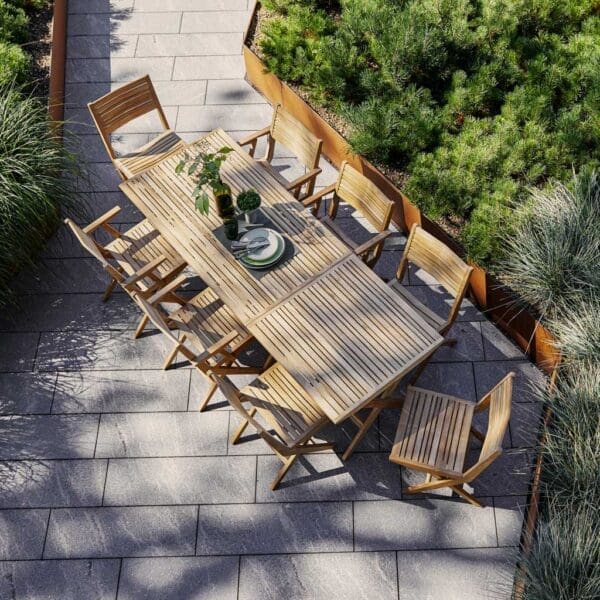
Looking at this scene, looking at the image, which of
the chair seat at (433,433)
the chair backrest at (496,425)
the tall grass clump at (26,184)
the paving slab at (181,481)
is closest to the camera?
the chair backrest at (496,425)

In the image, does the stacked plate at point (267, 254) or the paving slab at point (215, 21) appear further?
the paving slab at point (215, 21)

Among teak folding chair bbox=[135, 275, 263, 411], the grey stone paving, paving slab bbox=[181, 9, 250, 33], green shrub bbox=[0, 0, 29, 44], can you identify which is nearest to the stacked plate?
teak folding chair bbox=[135, 275, 263, 411]

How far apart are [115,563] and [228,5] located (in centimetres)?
584

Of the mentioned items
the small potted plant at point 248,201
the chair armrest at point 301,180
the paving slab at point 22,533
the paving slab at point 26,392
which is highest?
the small potted plant at point 248,201

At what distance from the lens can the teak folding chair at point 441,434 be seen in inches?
163

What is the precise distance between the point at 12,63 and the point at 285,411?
432 centimetres

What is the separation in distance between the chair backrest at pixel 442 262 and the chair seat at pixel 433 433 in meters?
0.55

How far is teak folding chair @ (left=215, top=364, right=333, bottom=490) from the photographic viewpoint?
14.3ft

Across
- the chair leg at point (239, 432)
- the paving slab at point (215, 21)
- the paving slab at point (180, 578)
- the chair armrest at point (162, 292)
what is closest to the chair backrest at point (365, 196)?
the chair armrest at point (162, 292)

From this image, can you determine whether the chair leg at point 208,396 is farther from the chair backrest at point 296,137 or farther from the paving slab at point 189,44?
the paving slab at point 189,44

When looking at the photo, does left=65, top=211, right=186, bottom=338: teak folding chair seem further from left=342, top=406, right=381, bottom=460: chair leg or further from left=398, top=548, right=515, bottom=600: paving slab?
left=398, top=548, right=515, bottom=600: paving slab

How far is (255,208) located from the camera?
461 centimetres

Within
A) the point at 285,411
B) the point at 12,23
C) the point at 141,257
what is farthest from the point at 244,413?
the point at 12,23

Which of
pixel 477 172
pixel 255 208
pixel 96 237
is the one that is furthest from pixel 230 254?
pixel 477 172
